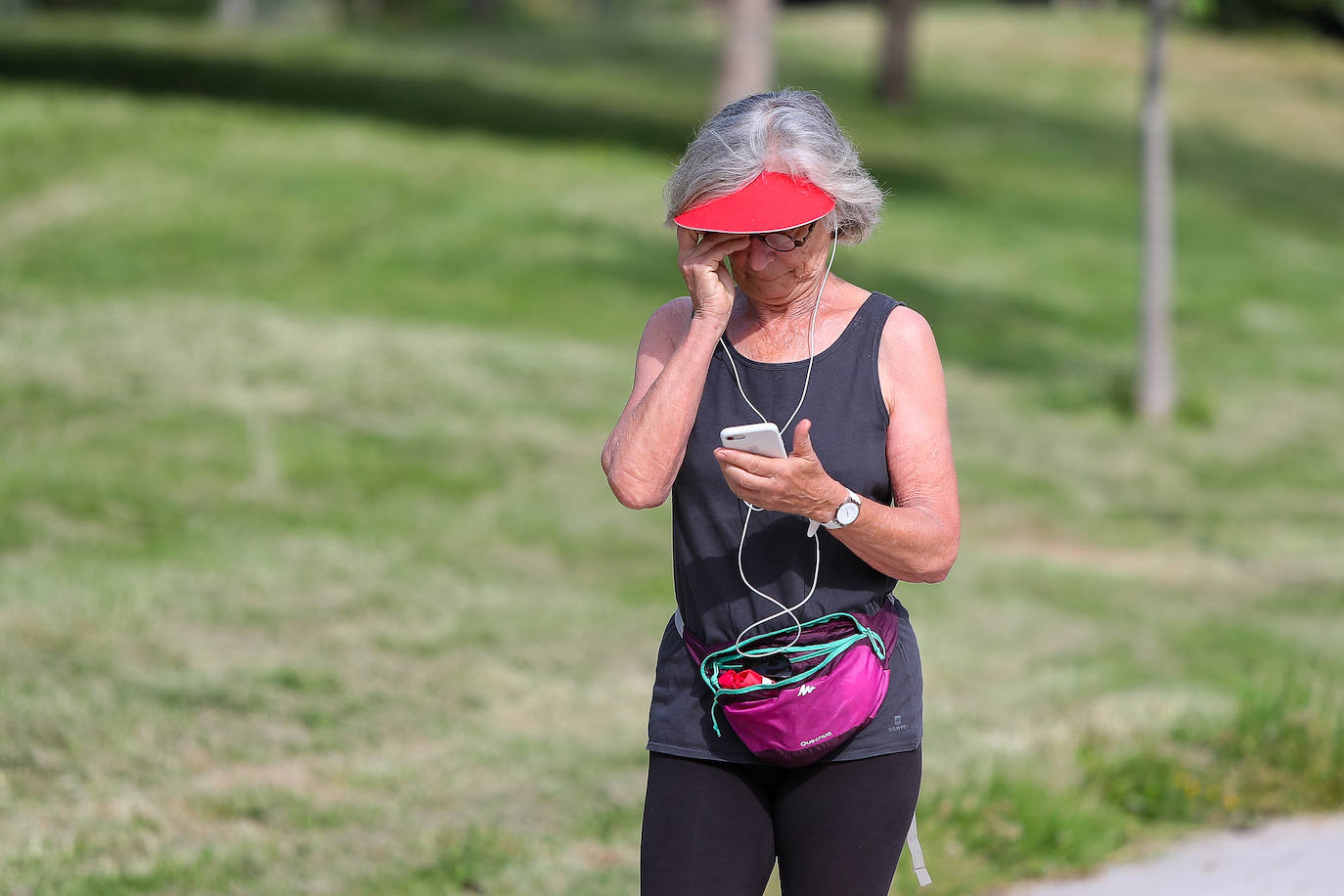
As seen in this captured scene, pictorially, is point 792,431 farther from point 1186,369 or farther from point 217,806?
point 1186,369

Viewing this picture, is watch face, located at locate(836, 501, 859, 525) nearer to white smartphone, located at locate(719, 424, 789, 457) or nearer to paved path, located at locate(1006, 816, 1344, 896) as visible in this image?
white smartphone, located at locate(719, 424, 789, 457)

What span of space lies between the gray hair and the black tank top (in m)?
0.20

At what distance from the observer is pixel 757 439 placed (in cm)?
236

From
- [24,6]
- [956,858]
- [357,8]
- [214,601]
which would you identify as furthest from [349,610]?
[357,8]

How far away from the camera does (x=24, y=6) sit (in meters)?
40.8

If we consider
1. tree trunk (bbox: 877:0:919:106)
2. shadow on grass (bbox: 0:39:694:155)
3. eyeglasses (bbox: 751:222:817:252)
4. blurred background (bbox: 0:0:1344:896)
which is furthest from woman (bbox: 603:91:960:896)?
tree trunk (bbox: 877:0:919:106)

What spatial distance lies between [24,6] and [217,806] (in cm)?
4080

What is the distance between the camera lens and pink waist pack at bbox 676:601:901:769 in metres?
2.61

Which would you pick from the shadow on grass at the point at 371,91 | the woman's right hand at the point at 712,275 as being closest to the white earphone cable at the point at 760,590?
the woman's right hand at the point at 712,275

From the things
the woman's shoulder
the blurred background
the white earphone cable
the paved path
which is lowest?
the blurred background

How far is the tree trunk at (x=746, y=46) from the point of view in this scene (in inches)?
720

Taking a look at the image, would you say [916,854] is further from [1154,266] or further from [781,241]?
[1154,266]

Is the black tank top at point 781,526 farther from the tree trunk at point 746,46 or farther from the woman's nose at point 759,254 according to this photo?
the tree trunk at point 746,46

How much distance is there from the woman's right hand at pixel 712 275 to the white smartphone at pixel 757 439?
29cm
